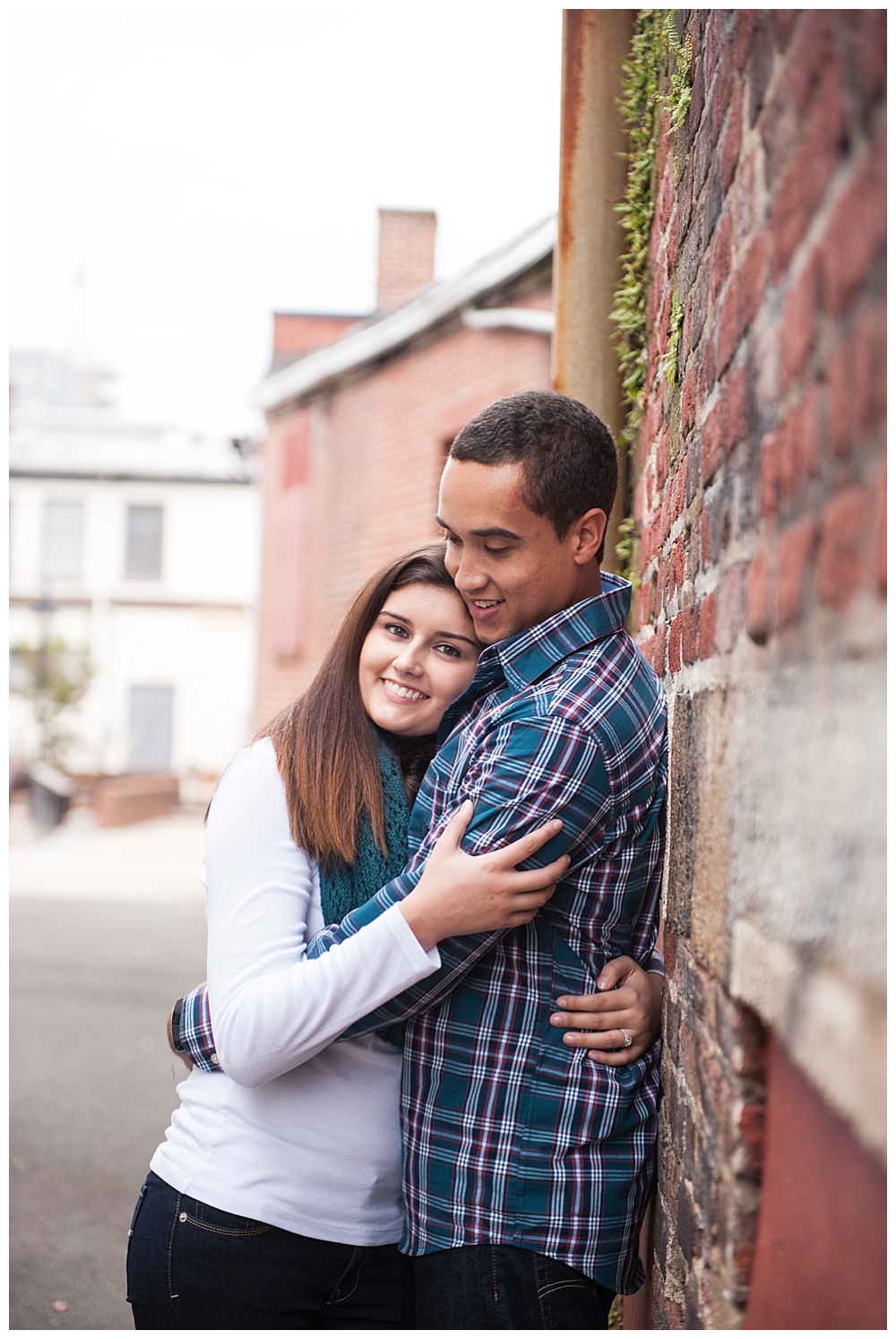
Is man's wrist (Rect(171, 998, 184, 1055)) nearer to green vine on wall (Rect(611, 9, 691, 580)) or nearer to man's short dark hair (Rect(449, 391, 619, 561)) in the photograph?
man's short dark hair (Rect(449, 391, 619, 561))

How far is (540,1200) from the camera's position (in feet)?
5.79

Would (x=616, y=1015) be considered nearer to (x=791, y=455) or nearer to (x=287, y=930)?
(x=287, y=930)

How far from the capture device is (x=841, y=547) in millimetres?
954

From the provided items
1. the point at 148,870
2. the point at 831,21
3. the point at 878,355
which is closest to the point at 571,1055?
the point at 878,355

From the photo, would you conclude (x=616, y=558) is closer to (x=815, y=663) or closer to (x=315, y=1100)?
(x=315, y=1100)

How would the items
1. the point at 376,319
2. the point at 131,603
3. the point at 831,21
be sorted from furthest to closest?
the point at 131,603, the point at 376,319, the point at 831,21

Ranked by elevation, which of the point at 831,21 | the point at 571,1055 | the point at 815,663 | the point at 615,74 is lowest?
the point at 571,1055

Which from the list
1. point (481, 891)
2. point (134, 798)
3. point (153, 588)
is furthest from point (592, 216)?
point (153, 588)

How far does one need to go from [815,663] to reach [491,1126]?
108 centimetres

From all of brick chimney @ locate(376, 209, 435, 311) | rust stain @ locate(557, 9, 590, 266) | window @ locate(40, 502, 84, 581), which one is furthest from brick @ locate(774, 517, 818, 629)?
window @ locate(40, 502, 84, 581)

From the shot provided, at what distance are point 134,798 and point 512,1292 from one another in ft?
67.7

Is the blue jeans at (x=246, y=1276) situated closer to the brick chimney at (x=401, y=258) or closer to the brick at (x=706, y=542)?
the brick at (x=706, y=542)

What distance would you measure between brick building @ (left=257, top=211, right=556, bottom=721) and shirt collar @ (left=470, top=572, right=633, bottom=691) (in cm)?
584

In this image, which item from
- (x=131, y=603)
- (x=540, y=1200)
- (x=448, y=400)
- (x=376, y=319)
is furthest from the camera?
(x=131, y=603)
